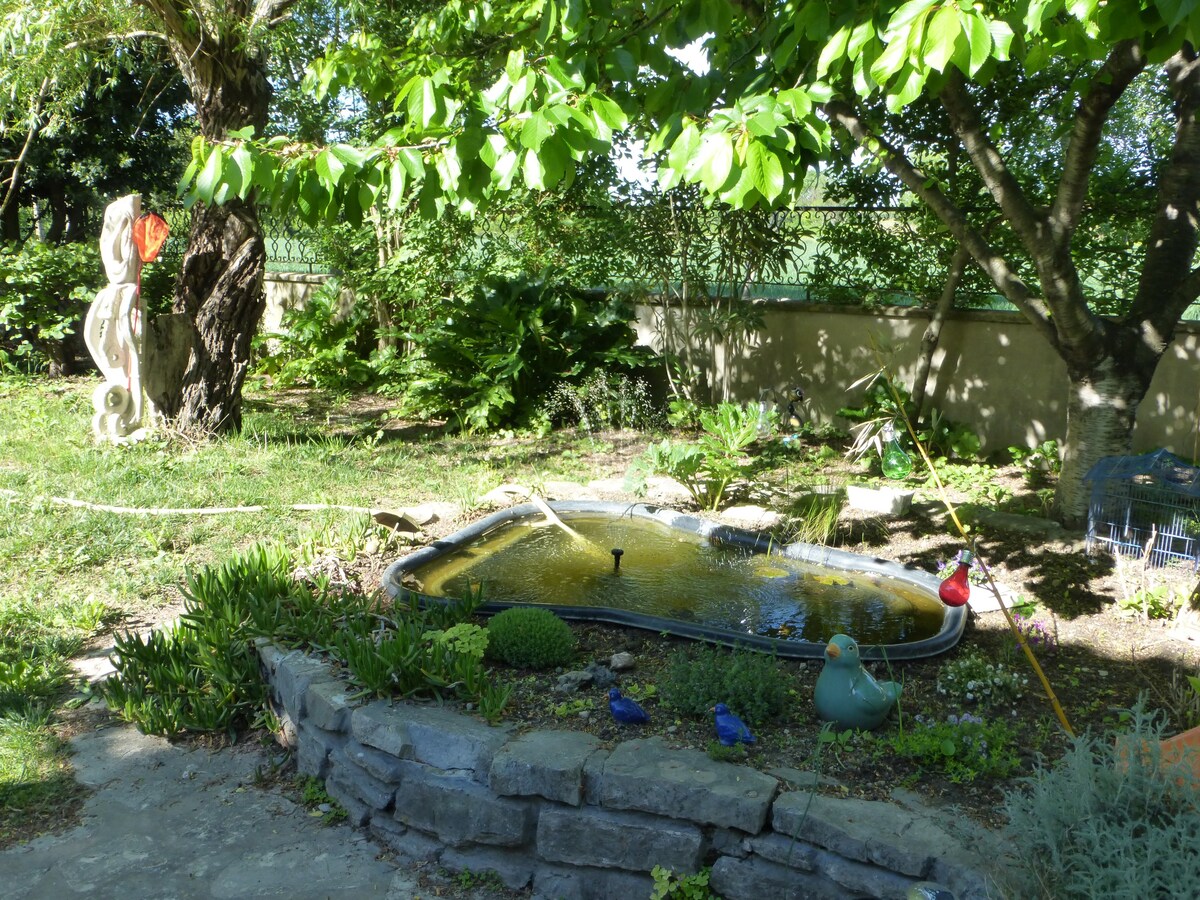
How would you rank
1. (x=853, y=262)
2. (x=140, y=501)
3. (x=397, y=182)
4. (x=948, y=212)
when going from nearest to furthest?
(x=397, y=182), (x=948, y=212), (x=140, y=501), (x=853, y=262)

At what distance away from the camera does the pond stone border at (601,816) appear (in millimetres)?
2732

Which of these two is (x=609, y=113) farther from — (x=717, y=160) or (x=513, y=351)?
(x=513, y=351)

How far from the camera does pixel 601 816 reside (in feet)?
10.1

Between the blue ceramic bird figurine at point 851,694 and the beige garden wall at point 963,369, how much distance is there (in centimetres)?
448

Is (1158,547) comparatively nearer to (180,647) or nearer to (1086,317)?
(1086,317)

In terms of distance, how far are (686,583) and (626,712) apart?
1.82m

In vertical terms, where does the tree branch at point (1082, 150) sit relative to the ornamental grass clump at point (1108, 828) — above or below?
above

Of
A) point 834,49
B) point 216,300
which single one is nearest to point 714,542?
point 834,49

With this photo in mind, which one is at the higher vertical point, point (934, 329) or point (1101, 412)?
point (934, 329)

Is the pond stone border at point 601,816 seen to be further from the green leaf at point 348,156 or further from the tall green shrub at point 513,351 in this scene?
the tall green shrub at point 513,351

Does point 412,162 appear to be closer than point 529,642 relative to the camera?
Yes

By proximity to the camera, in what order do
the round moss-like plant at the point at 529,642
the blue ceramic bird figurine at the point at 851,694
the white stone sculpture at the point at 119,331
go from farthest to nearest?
the white stone sculpture at the point at 119,331
the round moss-like plant at the point at 529,642
the blue ceramic bird figurine at the point at 851,694

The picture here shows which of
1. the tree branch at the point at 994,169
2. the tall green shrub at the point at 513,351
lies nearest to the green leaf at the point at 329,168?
the tree branch at the point at 994,169

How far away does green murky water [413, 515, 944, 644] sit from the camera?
473 centimetres
